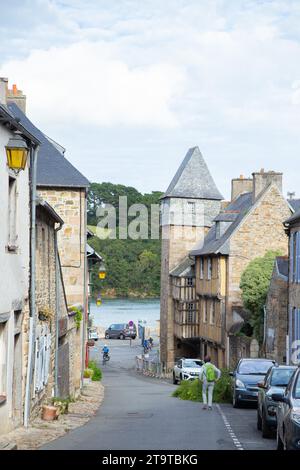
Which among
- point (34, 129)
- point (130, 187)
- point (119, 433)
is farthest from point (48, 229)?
point (130, 187)

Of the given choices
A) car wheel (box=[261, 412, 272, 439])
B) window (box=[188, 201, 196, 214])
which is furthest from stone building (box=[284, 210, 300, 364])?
window (box=[188, 201, 196, 214])

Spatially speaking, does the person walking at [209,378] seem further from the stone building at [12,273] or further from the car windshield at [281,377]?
the stone building at [12,273]

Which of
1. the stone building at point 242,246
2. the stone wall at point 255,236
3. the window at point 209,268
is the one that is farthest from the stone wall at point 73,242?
the window at point 209,268

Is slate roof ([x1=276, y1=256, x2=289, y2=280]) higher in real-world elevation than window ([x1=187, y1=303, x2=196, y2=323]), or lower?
higher

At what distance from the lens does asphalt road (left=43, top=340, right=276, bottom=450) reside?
1413 centimetres

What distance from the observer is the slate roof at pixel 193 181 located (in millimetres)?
57375

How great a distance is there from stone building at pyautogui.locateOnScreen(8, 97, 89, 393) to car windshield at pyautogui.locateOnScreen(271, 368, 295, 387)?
996 cm

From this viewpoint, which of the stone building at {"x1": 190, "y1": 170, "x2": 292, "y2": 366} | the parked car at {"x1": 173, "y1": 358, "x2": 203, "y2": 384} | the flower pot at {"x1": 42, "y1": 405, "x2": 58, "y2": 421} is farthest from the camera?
the stone building at {"x1": 190, "y1": 170, "x2": 292, "y2": 366}

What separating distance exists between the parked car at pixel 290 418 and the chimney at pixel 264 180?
32067 mm

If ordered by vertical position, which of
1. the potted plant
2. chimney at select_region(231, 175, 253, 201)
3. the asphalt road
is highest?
chimney at select_region(231, 175, 253, 201)

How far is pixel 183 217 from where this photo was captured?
57.5 meters

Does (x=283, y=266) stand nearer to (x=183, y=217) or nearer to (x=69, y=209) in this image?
(x=69, y=209)

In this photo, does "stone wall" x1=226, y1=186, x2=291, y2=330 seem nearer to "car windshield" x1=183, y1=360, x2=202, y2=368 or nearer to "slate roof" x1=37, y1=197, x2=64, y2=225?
"car windshield" x1=183, y1=360, x2=202, y2=368
